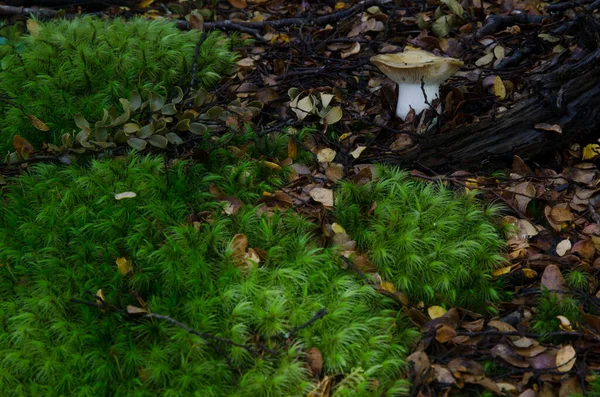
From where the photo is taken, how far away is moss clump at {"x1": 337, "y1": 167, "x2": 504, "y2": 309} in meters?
3.28

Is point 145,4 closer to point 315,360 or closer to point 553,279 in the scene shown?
point 315,360

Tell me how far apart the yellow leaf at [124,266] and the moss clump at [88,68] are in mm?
1301

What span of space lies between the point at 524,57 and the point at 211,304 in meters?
3.17

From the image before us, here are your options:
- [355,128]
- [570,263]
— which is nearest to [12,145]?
[355,128]

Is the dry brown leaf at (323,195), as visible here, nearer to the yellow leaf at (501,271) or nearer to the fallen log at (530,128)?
the fallen log at (530,128)

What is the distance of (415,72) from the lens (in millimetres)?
3898

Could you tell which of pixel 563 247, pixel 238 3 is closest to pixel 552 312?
pixel 563 247

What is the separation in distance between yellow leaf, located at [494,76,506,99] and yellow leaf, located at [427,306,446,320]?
5.95ft

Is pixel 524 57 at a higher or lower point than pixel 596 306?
higher

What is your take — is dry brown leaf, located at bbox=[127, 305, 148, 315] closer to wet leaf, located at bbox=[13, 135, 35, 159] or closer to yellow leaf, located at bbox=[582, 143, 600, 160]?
wet leaf, located at bbox=[13, 135, 35, 159]

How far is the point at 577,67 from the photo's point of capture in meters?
4.04

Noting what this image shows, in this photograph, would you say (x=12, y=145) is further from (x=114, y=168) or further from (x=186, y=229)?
(x=186, y=229)

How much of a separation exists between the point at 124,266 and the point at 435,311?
5.10ft

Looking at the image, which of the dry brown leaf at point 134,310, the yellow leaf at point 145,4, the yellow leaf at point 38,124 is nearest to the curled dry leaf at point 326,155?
the dry brown leaf at point 134,310
